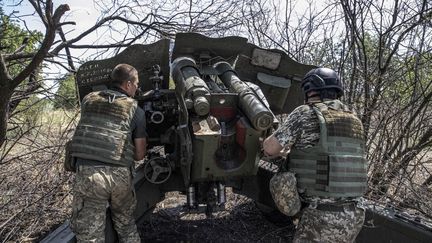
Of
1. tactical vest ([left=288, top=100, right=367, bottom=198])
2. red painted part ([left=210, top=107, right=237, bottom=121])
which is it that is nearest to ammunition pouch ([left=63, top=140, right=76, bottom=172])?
red painted part ([left=210, top=107, right=237, bottom=121])

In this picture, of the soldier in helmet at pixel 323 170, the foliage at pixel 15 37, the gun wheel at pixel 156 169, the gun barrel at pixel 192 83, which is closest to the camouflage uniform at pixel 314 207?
the soldier in helmet at pixel 323 170

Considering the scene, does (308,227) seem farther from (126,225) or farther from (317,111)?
(126,225)

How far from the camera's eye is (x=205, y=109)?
4.10 m

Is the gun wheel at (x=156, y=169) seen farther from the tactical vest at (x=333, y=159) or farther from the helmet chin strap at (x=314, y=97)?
the helmet chin strap at (x=314, y=97)

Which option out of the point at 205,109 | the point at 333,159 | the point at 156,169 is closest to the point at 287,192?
the point at 333,159

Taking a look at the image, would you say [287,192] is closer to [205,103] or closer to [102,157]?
[205,103]

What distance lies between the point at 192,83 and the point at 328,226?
67.5 inches

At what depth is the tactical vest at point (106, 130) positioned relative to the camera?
406 centimetres

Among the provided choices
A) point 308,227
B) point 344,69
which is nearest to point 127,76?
point 308,227

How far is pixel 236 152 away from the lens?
437 centimetres

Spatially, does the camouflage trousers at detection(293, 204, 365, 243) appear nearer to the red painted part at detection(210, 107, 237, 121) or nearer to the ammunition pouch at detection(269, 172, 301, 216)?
the ammunition pouch at detection(269, 172, 301, 216)

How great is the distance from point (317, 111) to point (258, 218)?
283cm

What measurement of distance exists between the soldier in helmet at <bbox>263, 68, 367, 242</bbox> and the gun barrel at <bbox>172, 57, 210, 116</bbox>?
75cm

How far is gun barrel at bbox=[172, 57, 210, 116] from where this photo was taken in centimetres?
410
